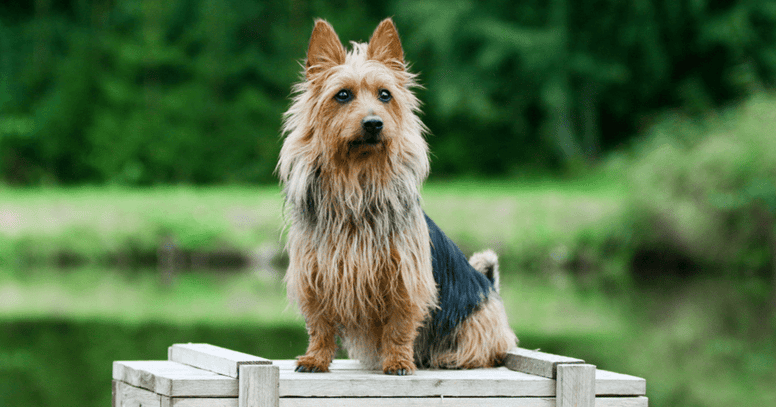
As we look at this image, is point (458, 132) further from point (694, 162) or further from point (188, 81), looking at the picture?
point (694, 162)

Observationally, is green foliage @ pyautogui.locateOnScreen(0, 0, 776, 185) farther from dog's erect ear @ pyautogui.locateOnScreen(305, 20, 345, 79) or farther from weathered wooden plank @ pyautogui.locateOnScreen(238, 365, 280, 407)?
weathered wooden plank @ pyautogui.locateOnScreen(238, 365, 280, 407)

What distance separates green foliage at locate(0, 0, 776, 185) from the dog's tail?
56.7 ft

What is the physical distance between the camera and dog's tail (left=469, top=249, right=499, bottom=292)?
184 inches

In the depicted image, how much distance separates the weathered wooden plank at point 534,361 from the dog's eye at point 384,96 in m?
1.42

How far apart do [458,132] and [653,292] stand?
1173cm

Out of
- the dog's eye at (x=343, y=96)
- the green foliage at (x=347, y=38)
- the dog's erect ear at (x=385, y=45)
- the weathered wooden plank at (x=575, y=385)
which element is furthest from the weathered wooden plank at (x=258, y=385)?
the green foliage at (x=347, y=38)

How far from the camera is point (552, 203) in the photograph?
16969mm

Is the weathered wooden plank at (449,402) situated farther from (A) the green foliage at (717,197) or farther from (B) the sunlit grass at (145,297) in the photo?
(A) the green foliage at (717,197)

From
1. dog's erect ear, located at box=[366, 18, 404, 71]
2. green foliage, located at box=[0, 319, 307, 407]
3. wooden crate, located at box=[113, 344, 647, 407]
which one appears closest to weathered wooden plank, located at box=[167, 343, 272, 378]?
wooden crate, located at box=[113, 344, 647, 407]

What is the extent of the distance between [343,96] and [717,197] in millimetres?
12771

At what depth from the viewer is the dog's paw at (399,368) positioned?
381cm

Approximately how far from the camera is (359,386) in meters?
3.65

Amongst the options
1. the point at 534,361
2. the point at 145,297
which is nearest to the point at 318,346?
the point at 534,361

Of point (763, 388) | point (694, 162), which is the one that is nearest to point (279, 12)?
point (694, 162)
